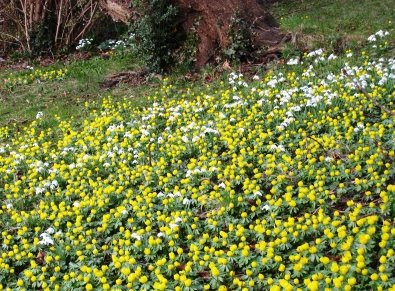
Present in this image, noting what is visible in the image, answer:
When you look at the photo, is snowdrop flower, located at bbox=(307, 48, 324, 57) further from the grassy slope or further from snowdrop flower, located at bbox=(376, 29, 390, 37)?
snowdrop flower, located at bbox=(376, 29, 390, 37)

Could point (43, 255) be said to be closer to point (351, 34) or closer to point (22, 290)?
point (22, 290)

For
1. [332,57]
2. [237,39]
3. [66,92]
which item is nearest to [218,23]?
[237,39]

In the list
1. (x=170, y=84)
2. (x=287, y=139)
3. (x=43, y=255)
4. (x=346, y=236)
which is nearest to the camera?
(x=346, y=236)

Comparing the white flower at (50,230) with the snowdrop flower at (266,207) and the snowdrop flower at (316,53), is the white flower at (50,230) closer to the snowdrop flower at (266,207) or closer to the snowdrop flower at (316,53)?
the snowdrop flower at (266,207)

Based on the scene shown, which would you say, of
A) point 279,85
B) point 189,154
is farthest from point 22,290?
point 279,85

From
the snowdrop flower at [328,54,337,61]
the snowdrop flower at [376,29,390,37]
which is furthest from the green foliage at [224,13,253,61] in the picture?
the snowdrop flower at [376,29,390,37]

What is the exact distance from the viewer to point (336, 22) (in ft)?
37.6

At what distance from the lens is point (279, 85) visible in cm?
837

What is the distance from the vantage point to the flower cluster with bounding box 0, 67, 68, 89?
12016mm

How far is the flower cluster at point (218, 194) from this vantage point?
4.38m

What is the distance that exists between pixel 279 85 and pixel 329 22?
4086mm

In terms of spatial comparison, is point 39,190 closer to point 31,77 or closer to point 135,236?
point 135,236

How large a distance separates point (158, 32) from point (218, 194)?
5.82 metres

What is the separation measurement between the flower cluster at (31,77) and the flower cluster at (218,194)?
387 cm
